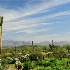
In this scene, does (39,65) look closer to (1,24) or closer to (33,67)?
(33,67)

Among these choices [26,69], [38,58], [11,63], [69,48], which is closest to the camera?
[26,69]

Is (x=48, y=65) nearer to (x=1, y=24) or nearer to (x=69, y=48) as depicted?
(x=1, y=24)

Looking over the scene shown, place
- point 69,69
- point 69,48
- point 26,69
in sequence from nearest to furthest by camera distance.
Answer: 1. point 69,69
2. point 26,69
3. point 69,48

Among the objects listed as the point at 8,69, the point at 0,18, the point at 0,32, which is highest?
the point at 0,18

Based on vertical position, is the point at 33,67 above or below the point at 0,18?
below

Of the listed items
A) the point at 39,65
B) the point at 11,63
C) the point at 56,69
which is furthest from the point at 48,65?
the point at 11,63

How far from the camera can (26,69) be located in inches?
774

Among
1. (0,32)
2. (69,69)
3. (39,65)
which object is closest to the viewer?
(0,32)

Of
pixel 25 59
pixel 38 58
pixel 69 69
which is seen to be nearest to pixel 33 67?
pixel 69 69

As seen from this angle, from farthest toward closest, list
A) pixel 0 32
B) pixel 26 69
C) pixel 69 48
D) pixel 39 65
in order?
1. pixel 69 48
2. pixel 39 65
3. pixel 26 69
4. pixel 0 32

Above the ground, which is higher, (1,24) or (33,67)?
(1,24)

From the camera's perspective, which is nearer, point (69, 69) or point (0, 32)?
point (0, 32)

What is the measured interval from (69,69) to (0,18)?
33.8 ft

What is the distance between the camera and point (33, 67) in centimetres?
1992
